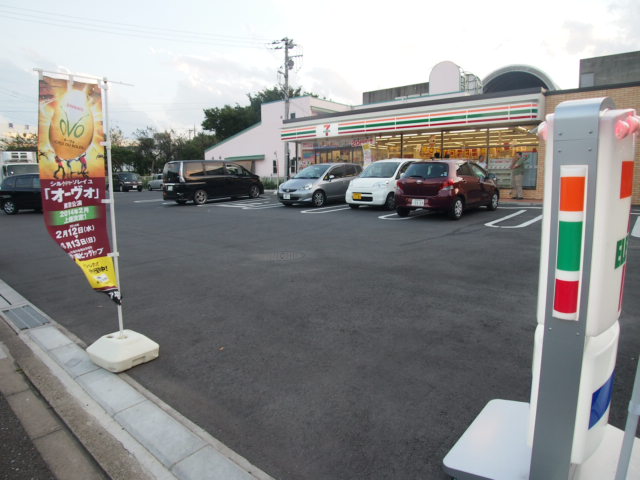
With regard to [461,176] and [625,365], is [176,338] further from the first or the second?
[461,176]

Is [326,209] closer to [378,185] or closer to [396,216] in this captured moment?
[378,185]

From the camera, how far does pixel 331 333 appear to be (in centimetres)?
410

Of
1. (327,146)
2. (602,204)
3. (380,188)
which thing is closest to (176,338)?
(602,204)

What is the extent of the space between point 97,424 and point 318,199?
12888 mm

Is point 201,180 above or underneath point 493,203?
above

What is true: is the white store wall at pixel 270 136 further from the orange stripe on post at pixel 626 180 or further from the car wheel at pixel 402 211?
the orange stripe on post at pixel 626 180

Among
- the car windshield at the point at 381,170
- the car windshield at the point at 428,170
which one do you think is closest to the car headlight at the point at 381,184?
the car windshield at the point at 381,170

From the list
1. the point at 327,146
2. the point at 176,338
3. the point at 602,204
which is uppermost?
the point at 327,146

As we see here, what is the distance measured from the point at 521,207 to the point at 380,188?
4.86 m

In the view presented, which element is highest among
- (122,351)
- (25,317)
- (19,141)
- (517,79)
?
(517,79)

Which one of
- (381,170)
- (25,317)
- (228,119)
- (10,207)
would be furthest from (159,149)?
(25,317)

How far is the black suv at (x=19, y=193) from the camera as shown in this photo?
54.5ft

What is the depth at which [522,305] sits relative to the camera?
4.73 m

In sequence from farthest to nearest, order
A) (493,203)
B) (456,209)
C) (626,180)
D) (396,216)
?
1. (493,203)
2. (396,216)
3. (456,209)
4. (626,180)
